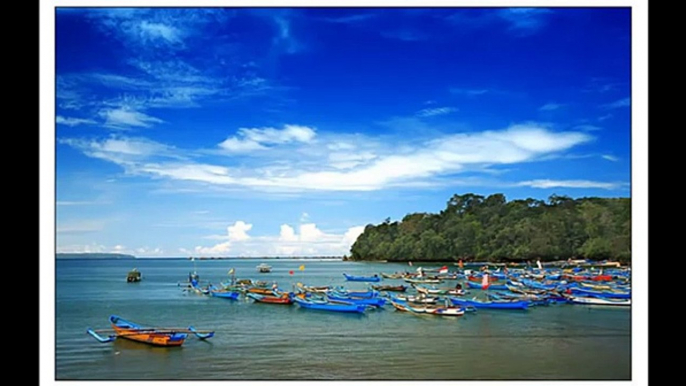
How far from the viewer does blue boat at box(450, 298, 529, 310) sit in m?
7.37

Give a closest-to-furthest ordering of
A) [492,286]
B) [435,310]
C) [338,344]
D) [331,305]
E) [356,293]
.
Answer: [338,344], [435,310], [331,305], [492,286], [356,293]

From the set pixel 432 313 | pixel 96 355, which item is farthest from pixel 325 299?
pixel 96 355

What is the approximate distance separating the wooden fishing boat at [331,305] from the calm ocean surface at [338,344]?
143 mm

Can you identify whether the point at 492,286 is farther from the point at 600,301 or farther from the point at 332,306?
the point at 332,306

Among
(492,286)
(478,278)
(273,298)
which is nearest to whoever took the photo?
(478,278)

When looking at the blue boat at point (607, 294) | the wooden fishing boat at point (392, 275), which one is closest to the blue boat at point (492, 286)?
the wooden fishing boat at point (392, 275)

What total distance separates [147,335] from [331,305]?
2.59 m

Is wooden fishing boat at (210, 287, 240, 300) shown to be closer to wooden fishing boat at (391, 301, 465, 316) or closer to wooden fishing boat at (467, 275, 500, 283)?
wooden fishing boat at (391, 301, 465, 316)

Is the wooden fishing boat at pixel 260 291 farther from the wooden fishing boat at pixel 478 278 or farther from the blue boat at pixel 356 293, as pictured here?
the wooden fishing boat at pixel 478 278

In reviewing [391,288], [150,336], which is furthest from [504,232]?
[391,288]

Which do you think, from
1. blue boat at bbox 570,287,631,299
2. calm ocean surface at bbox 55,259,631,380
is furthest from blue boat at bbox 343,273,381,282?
blue boat at bbox 570,287,631,299

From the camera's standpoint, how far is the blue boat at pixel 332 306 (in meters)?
7.11

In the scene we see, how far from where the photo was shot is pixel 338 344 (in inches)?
210

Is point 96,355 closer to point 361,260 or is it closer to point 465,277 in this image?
point 361,260
